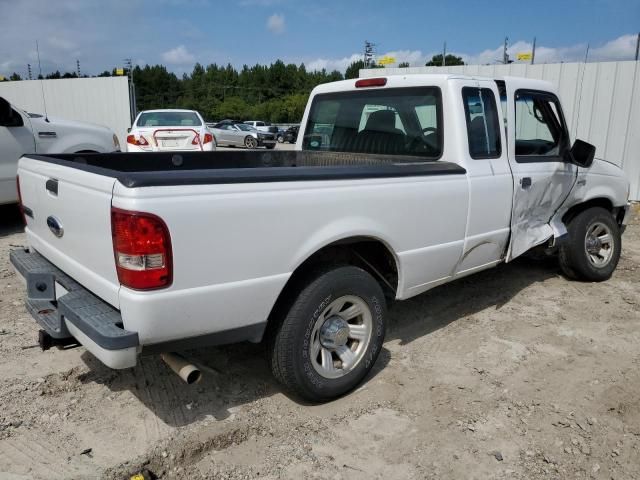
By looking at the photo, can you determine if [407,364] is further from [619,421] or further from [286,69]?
[286,69]

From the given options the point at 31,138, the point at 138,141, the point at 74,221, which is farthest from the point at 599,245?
the point at 138,141

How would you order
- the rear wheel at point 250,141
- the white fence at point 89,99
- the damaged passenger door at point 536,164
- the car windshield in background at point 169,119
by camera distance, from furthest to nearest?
1. the rear wheel at point 250,141
2. the white fence at point 89,99
3. the car windshield in background at point 169,119
4. the damaged passenger door at point 536,164

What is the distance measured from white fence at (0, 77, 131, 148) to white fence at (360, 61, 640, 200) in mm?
13539

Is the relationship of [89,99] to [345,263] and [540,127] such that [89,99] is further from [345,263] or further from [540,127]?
[345,263]

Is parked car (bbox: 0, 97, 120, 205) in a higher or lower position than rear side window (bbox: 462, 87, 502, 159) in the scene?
lower

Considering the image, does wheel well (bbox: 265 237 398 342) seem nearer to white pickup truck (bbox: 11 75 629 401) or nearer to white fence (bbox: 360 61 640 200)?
white pickup truck (bbox: 11 75 629 401)

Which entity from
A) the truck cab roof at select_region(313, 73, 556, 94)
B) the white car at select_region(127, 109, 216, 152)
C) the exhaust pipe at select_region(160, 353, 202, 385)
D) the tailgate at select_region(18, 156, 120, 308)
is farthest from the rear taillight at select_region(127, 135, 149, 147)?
the exhaust pipe at select_region(160, 353, 202, 385)

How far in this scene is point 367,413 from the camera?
3.13 m

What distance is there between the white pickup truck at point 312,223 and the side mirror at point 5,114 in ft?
13.3

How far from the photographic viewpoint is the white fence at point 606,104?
9.81 metres

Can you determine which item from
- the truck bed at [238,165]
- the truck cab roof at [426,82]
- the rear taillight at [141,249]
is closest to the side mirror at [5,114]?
the truck bed at [238,165]

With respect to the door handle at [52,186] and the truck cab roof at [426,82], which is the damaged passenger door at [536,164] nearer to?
the truck cab roof at [426,82]

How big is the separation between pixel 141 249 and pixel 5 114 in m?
5.98

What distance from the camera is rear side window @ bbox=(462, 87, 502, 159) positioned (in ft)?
A: 12.6
